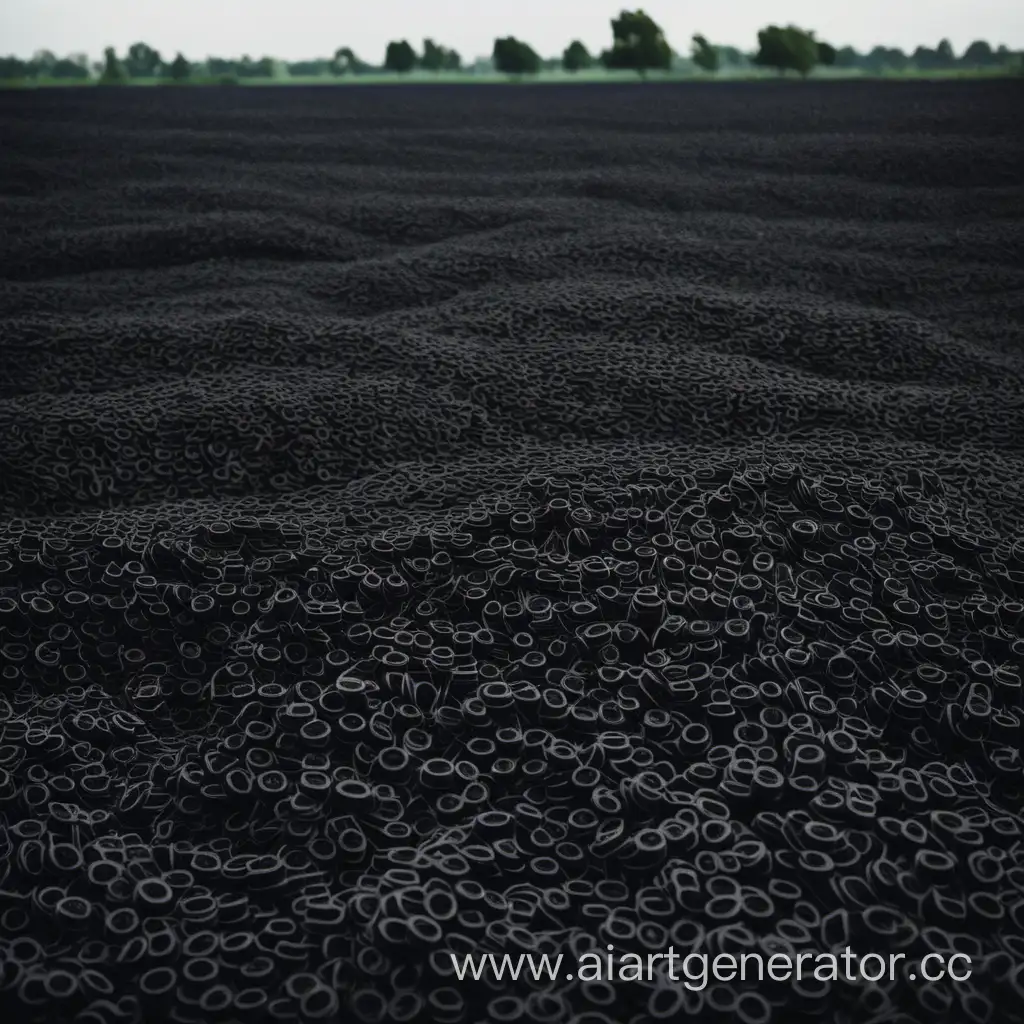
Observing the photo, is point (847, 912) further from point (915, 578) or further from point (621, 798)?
point (915, 578)

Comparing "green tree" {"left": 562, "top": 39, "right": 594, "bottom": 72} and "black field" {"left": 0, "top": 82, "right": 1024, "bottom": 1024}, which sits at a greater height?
"green tree" {"left": 562, "top": 39, "right": 594, "bottom": 72}

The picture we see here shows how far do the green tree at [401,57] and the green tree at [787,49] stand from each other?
4802 millimetres

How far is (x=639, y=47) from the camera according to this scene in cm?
1271

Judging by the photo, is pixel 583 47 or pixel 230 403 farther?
pixel 583 47

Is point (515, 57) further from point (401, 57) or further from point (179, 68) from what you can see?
point (179, 68)

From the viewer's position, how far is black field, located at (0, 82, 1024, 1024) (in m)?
1.02

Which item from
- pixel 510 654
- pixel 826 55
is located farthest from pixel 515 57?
pixel 510 654

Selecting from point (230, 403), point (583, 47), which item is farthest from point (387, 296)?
point (583, 47)

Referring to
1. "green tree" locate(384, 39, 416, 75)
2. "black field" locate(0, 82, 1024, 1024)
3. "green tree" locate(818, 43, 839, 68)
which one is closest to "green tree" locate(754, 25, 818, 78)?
"green tree" locate(818, 43, 839, 68)

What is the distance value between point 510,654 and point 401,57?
45.6 feet

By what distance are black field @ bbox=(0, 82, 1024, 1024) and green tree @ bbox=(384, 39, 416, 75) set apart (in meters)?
11.1

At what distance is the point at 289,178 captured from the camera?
6.26 m

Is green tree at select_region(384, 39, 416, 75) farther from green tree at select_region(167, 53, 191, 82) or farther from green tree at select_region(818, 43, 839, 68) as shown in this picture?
green tree at select_region(818, 43, 839, 68)

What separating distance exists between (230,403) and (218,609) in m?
1.22
